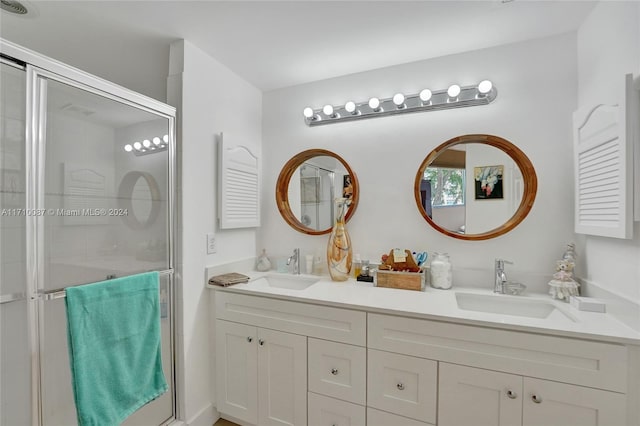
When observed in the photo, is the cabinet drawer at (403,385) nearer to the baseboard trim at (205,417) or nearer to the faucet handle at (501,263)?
the faucet handle at (501,263)

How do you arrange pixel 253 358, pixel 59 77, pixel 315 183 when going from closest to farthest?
pixel 59 77 → pixel 253 358 → pixel 315 183

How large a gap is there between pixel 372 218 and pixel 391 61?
1.07m

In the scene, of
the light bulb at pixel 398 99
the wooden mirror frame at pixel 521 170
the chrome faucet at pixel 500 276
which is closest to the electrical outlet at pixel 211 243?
the wooden mirror frame at pixel 521 170

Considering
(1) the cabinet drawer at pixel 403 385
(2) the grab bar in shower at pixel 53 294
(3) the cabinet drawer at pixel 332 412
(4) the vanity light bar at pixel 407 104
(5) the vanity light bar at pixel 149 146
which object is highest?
(4) the vanity light bar at pixel 407 104

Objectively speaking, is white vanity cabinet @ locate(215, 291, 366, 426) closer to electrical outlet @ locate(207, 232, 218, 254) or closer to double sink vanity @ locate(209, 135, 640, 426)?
double sink vanity @ locate(209, 135, 640, 426)

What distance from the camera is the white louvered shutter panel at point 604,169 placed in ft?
3.72

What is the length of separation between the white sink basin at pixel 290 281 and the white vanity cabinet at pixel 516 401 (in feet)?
3.27

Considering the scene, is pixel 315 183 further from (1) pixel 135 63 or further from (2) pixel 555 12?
(2) pixel 555 12

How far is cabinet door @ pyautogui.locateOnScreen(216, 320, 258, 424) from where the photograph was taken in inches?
66.2

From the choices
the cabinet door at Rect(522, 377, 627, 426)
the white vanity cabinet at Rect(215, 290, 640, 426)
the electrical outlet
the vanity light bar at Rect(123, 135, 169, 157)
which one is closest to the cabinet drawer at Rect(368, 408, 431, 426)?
the white vanity cabinet at Rect(215, 290, 640, 426)

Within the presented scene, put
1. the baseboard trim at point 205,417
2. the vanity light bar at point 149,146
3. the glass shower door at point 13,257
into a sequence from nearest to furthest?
the glass shower door at point 13,257, the vanity light bar at point 149,146, the baseboard trim at point 205,417

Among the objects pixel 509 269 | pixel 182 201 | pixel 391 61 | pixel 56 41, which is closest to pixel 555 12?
pixel 391 61

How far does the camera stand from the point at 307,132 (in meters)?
2.24

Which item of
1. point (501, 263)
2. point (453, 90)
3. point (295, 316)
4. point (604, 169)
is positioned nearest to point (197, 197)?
point (295, 316)
